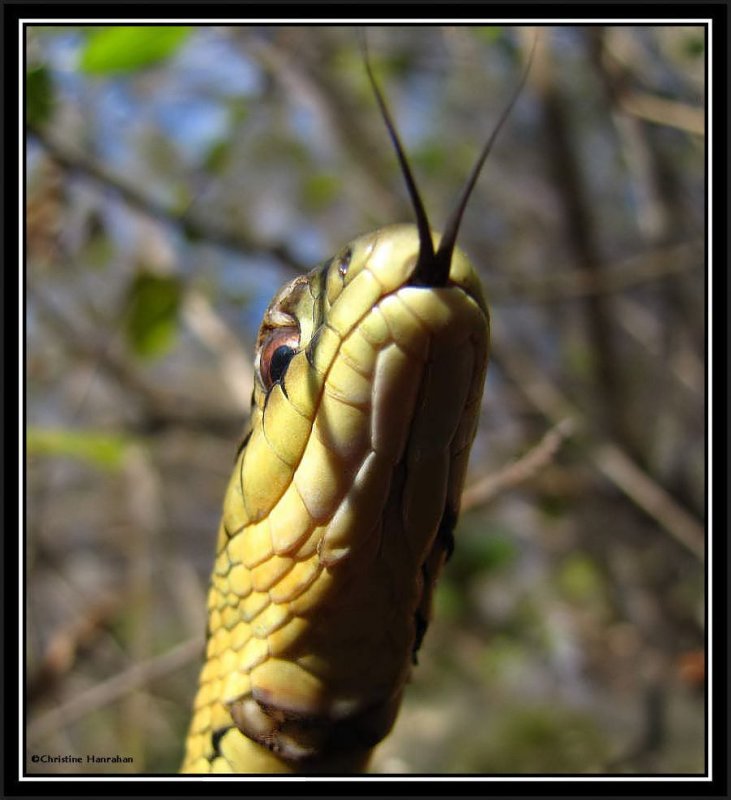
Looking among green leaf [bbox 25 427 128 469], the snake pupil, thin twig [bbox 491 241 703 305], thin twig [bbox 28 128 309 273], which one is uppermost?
thin twig [bbox 491 241 703 305]

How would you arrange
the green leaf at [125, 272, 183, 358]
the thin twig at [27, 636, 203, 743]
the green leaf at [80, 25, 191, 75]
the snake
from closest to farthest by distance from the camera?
the snake → the green leaf at [80, 25, 191, 75] → the thin twig at [27, 636, 203, 743] → the green leaf at [125, 272, 183, 358]

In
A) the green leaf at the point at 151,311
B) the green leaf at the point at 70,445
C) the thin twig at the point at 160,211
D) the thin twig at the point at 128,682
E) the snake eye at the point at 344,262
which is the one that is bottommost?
the thin twig at the point at 128,682

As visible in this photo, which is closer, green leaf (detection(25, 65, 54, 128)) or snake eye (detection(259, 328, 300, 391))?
snake eye (detection(259, 328, 300, 391))

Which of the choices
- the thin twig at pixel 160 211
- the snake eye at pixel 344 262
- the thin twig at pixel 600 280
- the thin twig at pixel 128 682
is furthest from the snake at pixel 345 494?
the thin twig at pixel 600 280

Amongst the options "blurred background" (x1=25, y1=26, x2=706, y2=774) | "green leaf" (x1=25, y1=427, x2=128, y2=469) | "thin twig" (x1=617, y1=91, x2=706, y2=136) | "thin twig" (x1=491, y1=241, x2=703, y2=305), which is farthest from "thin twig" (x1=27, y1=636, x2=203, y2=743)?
"thin twig" (x1=617, y1=91, x2=706, y2=136)

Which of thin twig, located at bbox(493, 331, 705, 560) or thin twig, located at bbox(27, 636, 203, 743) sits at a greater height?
thin twig, located at bbox(493, 331, 705, 560)

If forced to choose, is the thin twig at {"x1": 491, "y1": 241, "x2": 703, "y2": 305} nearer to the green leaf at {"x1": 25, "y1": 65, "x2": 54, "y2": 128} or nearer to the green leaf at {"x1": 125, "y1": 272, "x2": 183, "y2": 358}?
the green leaf at {"x1": 125, "y1": 272, "x2": 183, "y2": 358}

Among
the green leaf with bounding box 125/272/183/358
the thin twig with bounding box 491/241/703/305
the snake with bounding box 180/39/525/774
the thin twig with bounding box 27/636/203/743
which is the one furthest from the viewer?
the thin twig with bounding box 491/241/703/305

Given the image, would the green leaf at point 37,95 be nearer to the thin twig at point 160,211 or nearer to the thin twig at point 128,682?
the thin twig at point 160,211

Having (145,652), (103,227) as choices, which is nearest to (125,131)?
(103,227)
